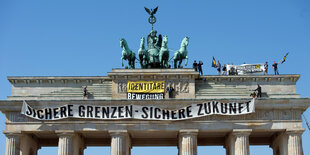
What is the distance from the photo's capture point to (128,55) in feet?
208

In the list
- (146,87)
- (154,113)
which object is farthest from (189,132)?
(146,87)

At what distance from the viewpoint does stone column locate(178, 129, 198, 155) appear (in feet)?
192

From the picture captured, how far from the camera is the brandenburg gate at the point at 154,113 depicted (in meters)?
59.0

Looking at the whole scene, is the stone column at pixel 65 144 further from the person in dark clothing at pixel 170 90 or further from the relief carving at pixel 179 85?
the relief carving at pixel 179 85

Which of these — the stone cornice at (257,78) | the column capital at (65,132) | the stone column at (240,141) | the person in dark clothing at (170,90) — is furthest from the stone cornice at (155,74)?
the stone column at (240,141)

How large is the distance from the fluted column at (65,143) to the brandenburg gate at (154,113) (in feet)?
0.31

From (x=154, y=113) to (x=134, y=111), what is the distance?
1923 mm

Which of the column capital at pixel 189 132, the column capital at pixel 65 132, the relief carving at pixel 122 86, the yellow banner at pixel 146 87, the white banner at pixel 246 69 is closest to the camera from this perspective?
the column capital at pixel 189 132

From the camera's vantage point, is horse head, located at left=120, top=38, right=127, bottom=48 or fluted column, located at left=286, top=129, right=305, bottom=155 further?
horse head, located at left=120, top=38, right=127, bottom=48

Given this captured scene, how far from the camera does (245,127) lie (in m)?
59.1

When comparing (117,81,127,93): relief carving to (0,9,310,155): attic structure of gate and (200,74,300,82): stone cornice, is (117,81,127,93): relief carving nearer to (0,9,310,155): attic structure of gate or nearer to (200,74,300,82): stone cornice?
(0,9,310,155): attic structure of gate

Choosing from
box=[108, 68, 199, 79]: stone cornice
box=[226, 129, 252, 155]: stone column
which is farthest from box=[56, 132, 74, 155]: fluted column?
box=[226, 129, 252, 155]: stone column

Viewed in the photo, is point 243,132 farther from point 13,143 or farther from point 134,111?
point 13,143

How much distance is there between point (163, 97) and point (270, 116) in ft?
34.3
